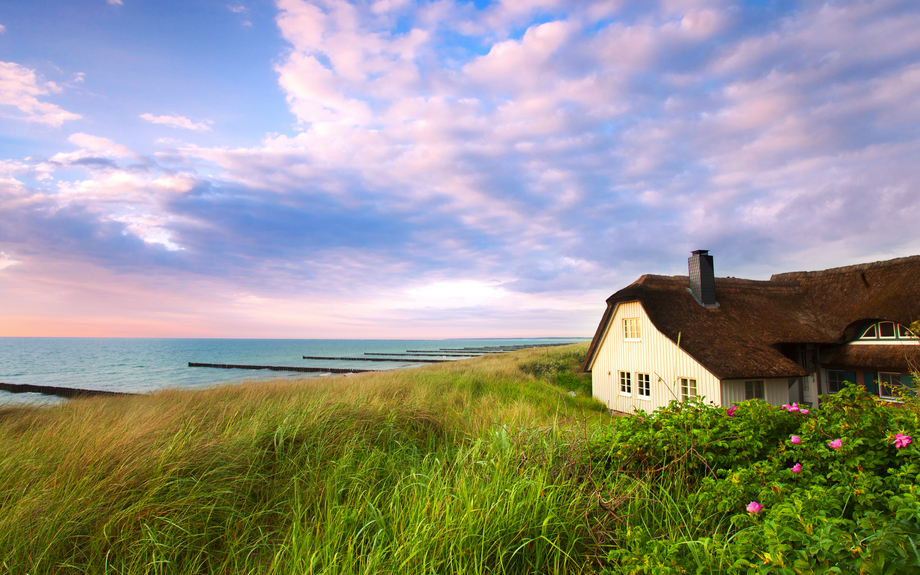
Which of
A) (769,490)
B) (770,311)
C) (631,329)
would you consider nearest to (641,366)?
(631,329)

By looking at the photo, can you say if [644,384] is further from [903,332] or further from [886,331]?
[903,332]

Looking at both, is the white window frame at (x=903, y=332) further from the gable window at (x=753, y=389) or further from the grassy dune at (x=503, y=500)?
the grassy dune at (x=503, y=500)

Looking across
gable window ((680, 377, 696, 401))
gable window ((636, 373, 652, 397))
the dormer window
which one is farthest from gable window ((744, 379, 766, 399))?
the dormer window

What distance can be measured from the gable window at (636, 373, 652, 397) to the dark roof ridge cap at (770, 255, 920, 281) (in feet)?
28.2

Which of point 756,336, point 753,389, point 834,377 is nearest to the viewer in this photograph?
point 753,389

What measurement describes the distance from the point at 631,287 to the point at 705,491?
42.3 feet

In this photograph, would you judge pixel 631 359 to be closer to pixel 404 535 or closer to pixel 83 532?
pixel 404 535

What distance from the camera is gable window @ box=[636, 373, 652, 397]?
14.3 meters

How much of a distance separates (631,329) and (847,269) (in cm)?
909

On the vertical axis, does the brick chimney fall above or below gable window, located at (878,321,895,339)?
above

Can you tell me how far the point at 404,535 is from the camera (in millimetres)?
2658

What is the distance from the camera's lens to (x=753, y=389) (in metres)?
12.3

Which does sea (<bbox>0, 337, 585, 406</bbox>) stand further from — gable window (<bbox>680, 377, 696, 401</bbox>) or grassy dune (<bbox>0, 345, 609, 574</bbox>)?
gable window (<bbox>680, 377, 696, 401</bbox>)

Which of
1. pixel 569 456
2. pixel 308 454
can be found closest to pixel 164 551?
pixel 308 454
